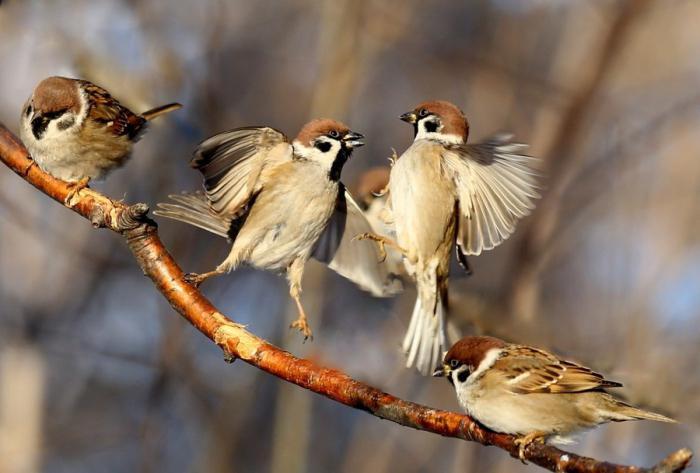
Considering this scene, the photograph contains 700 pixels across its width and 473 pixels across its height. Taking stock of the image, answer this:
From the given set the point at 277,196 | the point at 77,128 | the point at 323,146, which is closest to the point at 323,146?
the point at 323,146

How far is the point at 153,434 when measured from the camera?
251 inches

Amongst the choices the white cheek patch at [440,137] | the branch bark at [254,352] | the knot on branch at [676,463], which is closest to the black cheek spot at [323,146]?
the white cheek patch at [440,137]

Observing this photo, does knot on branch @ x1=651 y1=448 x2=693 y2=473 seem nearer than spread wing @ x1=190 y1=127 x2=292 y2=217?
Yes

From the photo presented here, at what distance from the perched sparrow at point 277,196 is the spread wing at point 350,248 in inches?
2.5

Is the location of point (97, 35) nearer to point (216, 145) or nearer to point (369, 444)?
point (216, 145)

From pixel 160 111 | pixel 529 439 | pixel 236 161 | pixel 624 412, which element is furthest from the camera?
pixel 160 111

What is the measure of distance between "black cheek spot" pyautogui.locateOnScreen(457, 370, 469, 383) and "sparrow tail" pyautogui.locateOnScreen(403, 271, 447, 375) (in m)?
0.86

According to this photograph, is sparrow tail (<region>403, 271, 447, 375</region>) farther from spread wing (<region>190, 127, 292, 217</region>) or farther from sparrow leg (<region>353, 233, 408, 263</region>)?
spread wing (<region>190, 127, 292, 217</region>)

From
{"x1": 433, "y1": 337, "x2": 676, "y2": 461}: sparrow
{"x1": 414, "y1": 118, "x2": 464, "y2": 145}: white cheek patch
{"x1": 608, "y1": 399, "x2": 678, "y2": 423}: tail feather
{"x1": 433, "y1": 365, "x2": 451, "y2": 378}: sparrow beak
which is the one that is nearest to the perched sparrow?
{"x1": 414, "y1": 118, "x2": 464, "y2": 145}: white cheek patch

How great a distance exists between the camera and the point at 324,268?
17.7ft

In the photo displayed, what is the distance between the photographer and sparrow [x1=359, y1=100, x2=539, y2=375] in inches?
135

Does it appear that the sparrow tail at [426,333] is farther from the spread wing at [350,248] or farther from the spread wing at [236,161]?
the spread wing at [236,161]

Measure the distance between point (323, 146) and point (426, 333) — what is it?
1030mm

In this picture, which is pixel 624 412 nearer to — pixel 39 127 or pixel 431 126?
pixel 431 126
